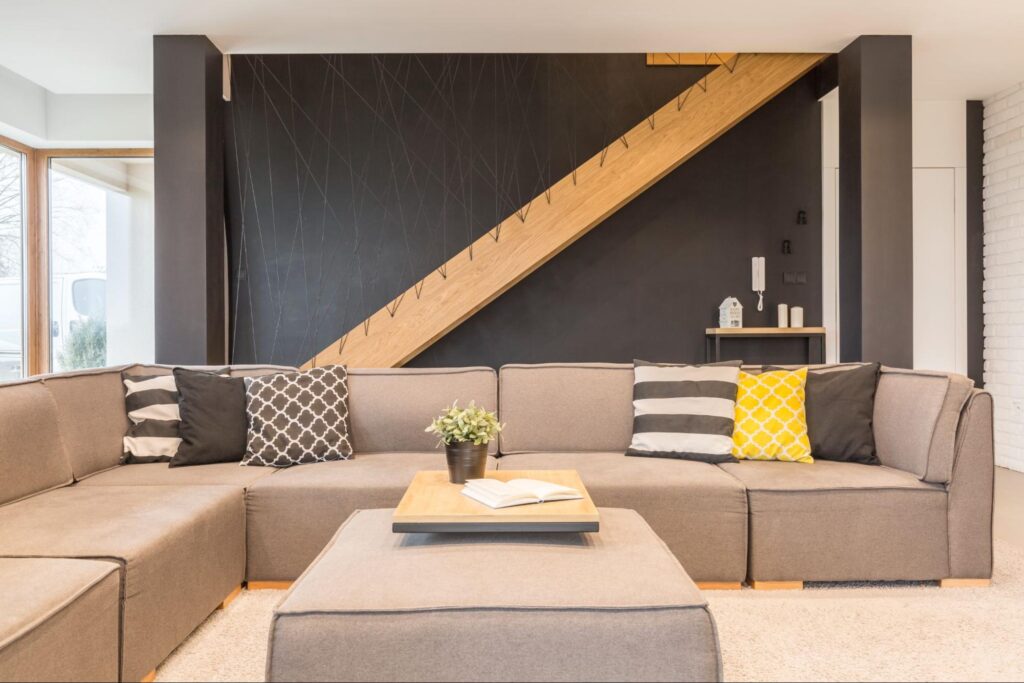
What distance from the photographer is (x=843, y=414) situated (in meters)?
3.11

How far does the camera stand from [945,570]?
2.75 meters

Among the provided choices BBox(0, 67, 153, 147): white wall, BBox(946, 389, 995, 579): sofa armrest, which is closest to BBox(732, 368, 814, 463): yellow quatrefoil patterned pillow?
BBox(946, 389, 995, 579): sofa armrest

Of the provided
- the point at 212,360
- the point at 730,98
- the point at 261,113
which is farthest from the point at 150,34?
the point at 730,98

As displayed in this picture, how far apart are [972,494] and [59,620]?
2992 mm

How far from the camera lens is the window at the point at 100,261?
5648 millimetres

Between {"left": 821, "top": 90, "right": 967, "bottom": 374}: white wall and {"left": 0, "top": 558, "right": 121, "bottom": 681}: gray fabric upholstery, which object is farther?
{"left": 821, "top": 90, "right": 967, "bottom": 374}: white wall

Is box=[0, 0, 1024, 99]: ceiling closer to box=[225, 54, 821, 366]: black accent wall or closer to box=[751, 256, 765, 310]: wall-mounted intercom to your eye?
box=[225, 54, 821, 366]: black accent wall

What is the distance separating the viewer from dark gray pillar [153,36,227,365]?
415 cm

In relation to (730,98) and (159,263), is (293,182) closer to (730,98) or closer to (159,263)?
(159,263)

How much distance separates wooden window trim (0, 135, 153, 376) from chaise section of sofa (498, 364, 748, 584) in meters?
4.19

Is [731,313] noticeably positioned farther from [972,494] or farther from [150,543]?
[150,543]

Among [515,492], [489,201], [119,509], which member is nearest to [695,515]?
[515,492]

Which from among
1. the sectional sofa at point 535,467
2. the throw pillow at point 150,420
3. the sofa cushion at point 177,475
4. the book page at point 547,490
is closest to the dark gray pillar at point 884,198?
the sectional sofa at point 535,467

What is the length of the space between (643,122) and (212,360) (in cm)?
330
